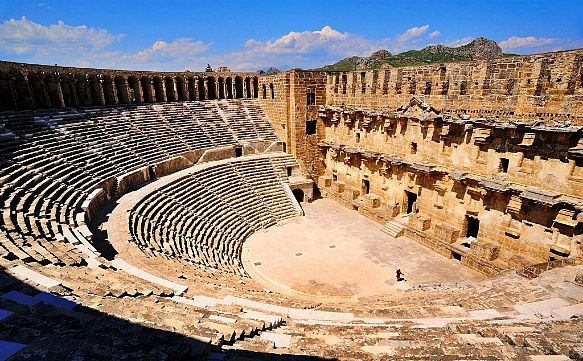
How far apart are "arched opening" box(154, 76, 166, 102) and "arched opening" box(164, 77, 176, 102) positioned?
0.44m

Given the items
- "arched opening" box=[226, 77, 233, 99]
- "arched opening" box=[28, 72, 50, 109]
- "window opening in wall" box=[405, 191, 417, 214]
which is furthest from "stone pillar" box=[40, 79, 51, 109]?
"window opening in wall" box=[405, 191, 417, 214]

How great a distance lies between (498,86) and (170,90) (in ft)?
74.5

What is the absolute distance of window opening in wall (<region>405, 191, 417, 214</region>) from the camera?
18903 millimetres

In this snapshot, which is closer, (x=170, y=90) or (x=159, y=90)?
(x=159, y=90)

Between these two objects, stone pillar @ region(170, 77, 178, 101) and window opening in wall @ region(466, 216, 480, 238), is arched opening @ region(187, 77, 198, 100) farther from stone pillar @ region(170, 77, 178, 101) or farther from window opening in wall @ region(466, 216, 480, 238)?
window opening in wall @ region(466, 216, 480, 238)

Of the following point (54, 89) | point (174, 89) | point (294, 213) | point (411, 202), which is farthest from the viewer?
point (174, 89)

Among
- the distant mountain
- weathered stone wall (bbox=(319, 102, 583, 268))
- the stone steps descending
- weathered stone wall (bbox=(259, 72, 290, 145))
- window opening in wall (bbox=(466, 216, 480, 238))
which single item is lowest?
the stone steps descending

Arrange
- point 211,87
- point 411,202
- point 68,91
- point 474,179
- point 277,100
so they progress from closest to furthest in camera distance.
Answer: point 474,179
point 411,202
point 68,91
point 277,100
point 211,87

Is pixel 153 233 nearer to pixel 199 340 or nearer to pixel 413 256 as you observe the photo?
pixel 199 340

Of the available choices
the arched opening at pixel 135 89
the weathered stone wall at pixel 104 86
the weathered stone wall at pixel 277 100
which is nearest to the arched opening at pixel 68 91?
the weathered stone wall at pixel 104 86

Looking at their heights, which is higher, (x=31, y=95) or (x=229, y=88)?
(x=229, y=88)

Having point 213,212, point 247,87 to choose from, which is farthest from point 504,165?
point 247,87

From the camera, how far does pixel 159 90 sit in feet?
84.3

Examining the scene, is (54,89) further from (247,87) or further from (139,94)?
(247,87)
